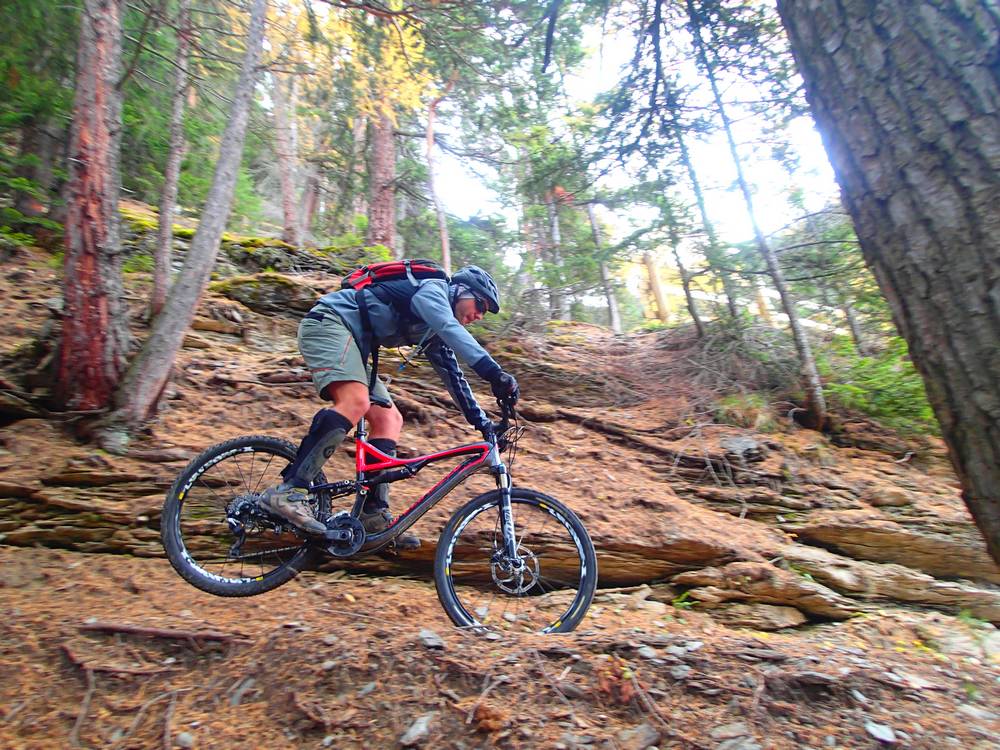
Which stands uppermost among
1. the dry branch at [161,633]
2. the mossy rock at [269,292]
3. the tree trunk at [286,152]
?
the tree trunk at [286,152]

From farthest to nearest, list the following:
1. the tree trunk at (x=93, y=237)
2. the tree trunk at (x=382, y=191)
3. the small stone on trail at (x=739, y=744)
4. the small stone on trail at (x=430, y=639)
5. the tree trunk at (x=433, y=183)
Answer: the tree trunk at (x=433, y=183), the tree trunk at (x=382, y=191), the tree trunk at (x=93, y=237), the small stone on trail at (x=430, y=639), the small stone on trail at (x=739, y=744)

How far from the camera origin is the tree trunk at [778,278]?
6.65 metres

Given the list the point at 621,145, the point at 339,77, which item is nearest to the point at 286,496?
the point at 339,77

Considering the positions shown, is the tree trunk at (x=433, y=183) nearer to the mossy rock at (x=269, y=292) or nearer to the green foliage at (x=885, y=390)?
the mossy rock at (x=269, y=292)

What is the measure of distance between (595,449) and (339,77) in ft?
20.7

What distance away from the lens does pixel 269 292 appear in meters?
8.00

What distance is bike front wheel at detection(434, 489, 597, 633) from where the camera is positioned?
329cm

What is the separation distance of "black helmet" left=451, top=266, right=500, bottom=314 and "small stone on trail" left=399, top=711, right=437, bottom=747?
228 centimetres

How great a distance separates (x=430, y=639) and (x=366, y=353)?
1780 mm

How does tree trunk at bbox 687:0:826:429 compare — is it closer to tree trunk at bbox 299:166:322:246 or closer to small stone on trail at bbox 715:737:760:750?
small stone on trail at bbox 715:737:760:750

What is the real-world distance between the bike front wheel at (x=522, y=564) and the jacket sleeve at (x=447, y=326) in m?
0.88

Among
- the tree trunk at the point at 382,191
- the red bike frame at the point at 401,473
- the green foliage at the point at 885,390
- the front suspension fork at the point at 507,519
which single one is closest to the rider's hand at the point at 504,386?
the red bike frame at the point at 401,473

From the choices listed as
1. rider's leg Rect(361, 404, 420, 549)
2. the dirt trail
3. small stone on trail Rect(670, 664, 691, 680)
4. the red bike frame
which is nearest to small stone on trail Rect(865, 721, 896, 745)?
the dirt trail

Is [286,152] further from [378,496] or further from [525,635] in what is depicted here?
[525,635]
